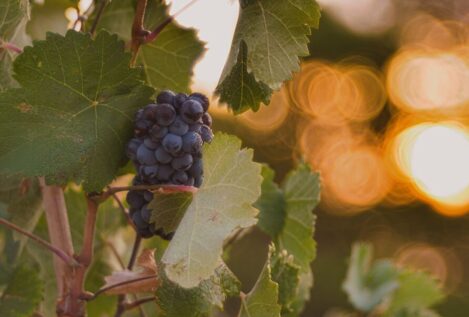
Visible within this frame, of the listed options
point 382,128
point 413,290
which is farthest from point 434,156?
point 413,290

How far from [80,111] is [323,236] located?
10.1 m

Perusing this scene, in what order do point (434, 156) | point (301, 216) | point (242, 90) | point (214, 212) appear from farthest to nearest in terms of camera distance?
point (434, 156), point (301, 216), point (242, 90), point (214, 212)

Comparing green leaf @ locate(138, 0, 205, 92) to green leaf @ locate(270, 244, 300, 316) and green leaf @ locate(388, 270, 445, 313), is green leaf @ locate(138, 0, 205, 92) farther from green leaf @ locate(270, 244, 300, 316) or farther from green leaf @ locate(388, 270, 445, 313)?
green leaf @ locate(388, 270, 445, 313)

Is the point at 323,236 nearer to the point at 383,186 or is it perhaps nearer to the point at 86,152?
the point at 383,186

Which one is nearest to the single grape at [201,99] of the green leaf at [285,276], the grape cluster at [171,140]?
the grape cluster at [171,140]

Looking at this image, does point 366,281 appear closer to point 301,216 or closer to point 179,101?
point 301,216

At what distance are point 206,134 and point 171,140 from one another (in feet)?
0.16

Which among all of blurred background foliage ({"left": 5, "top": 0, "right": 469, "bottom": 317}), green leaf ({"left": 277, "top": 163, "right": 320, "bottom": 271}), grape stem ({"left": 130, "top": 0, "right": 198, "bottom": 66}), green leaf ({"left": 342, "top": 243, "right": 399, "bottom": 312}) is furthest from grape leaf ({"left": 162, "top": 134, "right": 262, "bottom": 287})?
blurred background foliage ({"left": 5, "top": 0, "right": 469, "bottom": 317})

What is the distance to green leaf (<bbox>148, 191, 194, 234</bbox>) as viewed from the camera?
2.85 ft

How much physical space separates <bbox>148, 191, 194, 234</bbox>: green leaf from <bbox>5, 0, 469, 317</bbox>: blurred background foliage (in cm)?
848

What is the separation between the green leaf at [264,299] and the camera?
0.89 meters

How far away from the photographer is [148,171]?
85 cm

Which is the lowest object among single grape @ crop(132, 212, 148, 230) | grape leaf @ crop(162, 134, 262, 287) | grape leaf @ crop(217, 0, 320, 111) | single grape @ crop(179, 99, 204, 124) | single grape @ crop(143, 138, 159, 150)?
single grape @ crop(132, 212, 148, 230)

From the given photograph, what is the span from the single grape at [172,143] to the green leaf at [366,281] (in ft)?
2.72
